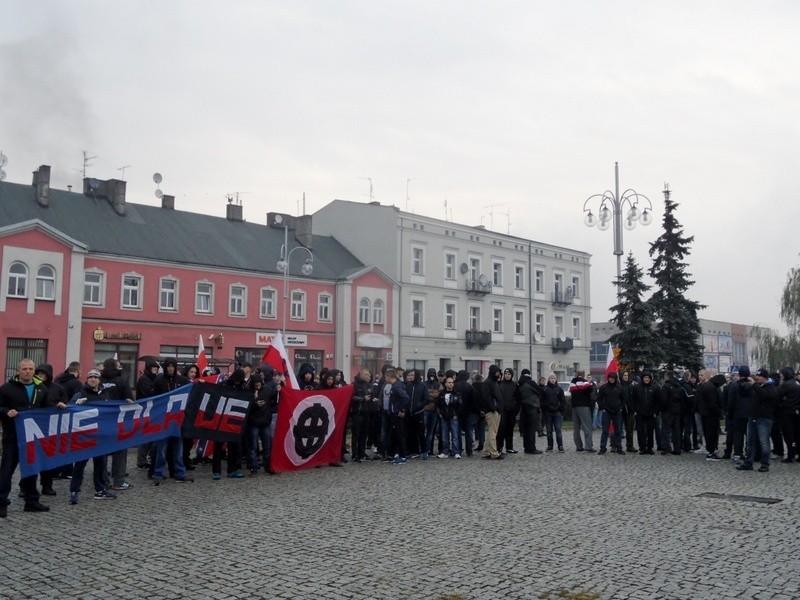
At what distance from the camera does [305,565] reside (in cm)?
779

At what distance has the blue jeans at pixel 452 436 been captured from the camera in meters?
18.1

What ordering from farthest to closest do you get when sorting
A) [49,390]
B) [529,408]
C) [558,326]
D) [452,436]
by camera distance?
[558,326], [529,408], [452,436], [49,390]

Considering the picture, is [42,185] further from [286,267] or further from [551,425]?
[551,425]

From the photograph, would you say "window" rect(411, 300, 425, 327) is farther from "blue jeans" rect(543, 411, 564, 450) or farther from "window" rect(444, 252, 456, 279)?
"blue jeans" rect(543, 411, 564, 450)

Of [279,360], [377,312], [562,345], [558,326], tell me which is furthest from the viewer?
[558,326]

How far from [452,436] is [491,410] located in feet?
3.85

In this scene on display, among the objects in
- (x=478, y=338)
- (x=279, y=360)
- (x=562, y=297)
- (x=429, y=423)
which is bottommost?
(x=429, y=423)

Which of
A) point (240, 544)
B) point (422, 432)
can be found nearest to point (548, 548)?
point (240, 544)

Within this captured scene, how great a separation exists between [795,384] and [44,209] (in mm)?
38560

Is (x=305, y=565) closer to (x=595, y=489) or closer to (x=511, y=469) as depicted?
(x=595, y=489)

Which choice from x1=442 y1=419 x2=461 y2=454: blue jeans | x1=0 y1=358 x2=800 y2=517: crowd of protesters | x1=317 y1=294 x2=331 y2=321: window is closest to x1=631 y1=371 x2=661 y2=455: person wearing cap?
x1=0 y1=358 x2=800 y2=517: crowd of protesters

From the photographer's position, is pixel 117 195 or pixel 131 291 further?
pixel 117 195

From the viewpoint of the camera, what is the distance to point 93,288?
42156 millimetres

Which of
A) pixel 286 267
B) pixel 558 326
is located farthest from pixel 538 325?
pixel 286 267
